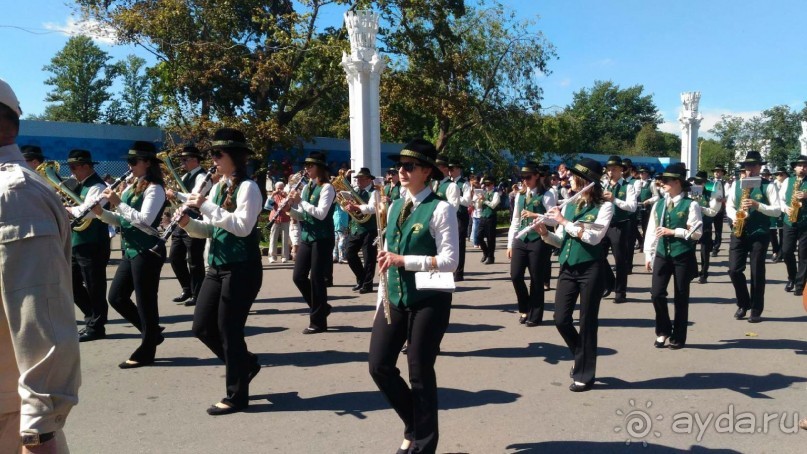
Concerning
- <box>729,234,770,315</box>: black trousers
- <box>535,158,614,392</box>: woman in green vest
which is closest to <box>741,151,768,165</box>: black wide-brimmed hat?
<box>729,234,770,315</box>: black trousers

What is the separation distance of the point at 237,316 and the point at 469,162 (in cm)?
2650

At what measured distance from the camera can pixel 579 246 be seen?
5859 millimetres

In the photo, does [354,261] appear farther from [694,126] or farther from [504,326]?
[694,126]

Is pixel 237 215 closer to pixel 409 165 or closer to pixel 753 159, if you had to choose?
pixel 409 165

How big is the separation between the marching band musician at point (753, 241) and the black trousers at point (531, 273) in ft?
8.03

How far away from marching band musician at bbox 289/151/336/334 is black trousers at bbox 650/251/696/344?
362 cm

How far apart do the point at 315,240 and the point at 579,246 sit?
10.1 ft

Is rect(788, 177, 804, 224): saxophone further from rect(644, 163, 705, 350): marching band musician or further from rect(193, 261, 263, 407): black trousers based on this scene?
rect(193, 261, 263, 407): black trousers

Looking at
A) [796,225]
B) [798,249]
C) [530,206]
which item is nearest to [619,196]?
[796,225]

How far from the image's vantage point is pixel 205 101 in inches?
810

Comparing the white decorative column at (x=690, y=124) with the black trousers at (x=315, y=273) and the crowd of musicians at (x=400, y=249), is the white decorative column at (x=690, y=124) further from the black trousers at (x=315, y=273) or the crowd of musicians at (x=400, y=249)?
the black trousers at (x=315, y=273)

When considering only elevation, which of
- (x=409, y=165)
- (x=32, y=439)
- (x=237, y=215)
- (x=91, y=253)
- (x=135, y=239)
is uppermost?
(x=409, y=165)

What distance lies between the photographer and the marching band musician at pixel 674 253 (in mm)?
6871

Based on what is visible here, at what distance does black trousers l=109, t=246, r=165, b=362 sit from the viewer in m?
6.16
